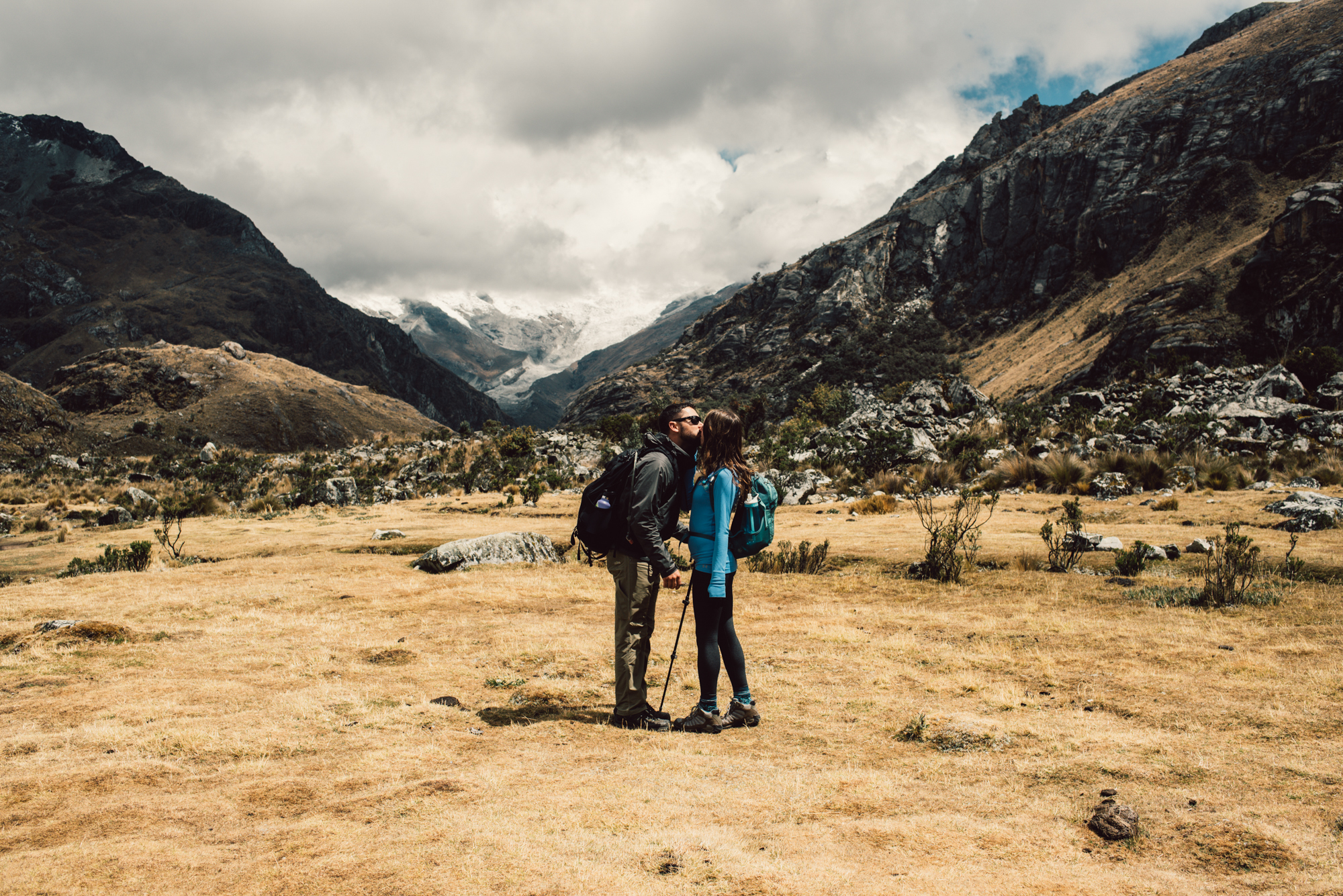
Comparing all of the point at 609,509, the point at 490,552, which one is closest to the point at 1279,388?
the point at 490,552

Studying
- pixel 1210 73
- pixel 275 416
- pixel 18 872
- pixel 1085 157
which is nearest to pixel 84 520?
pixel 18 872

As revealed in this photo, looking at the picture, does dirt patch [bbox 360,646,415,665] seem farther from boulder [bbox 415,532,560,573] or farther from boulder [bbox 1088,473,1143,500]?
boulder [bbox 1088,473,1143,500]

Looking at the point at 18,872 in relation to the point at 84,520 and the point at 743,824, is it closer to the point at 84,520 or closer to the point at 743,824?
the point at 743,824

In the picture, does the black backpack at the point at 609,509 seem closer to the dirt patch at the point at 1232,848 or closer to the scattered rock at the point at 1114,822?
the scattered rock at the point at 1114,822

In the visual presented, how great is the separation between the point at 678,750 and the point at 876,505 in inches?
590

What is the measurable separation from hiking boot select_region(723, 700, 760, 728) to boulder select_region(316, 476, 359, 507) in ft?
92.0

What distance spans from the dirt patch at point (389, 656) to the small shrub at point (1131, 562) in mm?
9112

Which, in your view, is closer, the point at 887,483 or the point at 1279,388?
the point at 887,483

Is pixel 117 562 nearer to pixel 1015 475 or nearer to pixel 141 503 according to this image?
pixel 141 503

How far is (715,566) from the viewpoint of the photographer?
4.80 m

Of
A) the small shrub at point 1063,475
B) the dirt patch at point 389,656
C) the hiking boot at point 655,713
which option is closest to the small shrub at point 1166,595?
the hiking boot at point 655,713

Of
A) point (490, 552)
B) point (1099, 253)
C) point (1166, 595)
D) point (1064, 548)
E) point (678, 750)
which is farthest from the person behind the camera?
point (1099, 253)

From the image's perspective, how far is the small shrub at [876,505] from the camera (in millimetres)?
18281

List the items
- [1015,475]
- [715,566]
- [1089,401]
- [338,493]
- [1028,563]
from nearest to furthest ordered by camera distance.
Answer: [715,566], [1028,563], [1015,475], [338,493], [1089,401]
